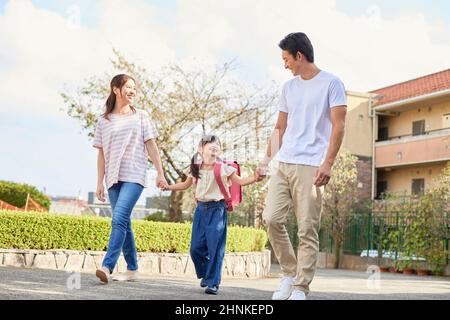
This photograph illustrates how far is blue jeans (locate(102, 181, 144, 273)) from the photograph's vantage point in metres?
6.11

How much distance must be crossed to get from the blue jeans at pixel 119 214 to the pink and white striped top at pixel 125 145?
0.06 m

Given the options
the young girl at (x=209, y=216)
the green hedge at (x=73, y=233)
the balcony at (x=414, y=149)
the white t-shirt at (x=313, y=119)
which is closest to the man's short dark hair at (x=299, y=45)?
the white t-shirt at (x=313, y=119)

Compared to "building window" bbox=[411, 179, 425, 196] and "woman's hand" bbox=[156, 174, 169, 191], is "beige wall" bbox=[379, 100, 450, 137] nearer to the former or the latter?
"building window" bbox=[411, 179, 425, 196]

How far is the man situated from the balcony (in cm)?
2184

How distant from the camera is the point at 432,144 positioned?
26969mm

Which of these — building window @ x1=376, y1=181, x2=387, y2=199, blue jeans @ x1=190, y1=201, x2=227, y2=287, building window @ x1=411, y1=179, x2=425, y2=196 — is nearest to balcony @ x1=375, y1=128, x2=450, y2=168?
building window @ x1=411, y1=179, x2=425, y2=196

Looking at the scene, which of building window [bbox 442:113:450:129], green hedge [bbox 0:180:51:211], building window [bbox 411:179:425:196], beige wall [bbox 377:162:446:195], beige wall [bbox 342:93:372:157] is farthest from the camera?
beige wall [bbox 342:93:372:157]

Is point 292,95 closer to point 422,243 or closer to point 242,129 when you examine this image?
point 422,243

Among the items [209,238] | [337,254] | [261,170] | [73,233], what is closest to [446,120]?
[337,254]

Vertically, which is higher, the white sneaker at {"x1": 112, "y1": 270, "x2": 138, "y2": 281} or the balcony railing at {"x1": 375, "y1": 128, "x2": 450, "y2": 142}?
the balcony railing at {"x1": 375, "y1": 128, "x2": 450, "y2": 142}

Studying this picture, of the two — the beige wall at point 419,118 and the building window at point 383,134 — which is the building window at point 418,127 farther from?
the building window at point 383,134
